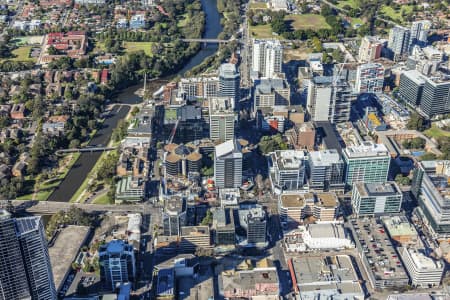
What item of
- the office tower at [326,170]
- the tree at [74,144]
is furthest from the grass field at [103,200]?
the office tower at [326,170]

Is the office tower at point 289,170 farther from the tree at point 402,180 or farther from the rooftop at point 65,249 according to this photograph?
the rooftop at point 65,249

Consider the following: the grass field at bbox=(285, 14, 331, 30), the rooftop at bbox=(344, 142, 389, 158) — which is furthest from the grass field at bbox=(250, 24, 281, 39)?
the rooftop at bbox=(344, 142, 389, 158)

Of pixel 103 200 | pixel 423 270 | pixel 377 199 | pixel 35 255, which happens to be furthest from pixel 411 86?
pixel 35 255

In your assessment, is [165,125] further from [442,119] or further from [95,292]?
[442,119]

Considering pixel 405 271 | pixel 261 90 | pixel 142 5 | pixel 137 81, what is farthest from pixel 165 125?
pixel 142 5

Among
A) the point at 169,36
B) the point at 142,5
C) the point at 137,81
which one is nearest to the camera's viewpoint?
the point at 137,81

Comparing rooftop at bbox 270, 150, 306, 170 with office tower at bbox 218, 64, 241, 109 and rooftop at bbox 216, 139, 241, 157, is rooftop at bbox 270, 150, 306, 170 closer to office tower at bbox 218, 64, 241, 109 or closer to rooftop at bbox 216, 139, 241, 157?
rooftop at bbox 216, 139, 241, 157
